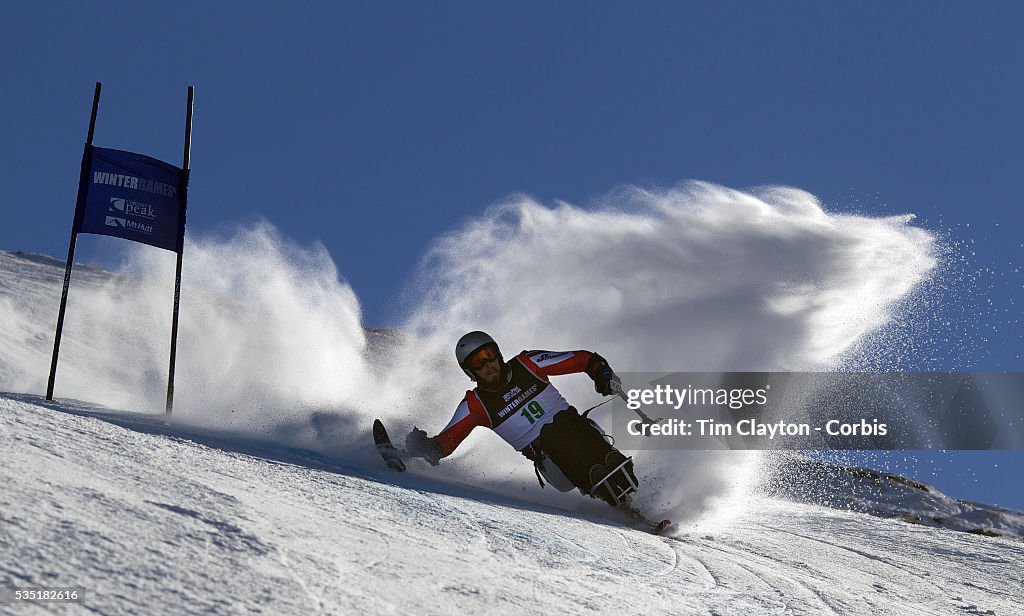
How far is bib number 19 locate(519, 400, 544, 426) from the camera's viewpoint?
8.45 m

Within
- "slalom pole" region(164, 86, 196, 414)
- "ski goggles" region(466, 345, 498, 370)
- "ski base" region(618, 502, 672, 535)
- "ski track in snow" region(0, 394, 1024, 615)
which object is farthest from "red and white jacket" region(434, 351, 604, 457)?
"slalom pole" region(164, 86, 196, 414)

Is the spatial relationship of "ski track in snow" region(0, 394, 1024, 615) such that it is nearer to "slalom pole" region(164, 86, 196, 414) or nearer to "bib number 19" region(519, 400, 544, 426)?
"bib number 19" region(519, 400, 544, 426)

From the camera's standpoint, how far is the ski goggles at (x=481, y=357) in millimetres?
8375

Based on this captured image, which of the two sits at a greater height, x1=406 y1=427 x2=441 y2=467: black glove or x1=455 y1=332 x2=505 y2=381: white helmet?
x1=455 y1=332 x2=505 y2=381: white helmet

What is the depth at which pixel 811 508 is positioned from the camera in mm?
12867

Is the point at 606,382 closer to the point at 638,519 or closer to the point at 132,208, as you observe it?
the point at 638,519

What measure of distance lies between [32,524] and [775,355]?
1107 cm

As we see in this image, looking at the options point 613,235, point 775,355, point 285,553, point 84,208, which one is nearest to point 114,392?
point 84,208

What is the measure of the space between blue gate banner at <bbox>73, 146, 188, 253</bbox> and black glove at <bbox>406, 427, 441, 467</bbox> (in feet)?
11.6

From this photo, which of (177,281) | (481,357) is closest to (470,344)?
(481,357)

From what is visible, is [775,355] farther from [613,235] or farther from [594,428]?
[594,428]

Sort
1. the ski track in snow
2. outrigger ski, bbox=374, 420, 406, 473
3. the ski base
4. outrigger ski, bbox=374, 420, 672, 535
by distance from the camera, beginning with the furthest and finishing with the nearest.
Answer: outrigger ski, bbox=374, 420, 406, 473 < outrigger ski, bbox=374, 420, 672, 535 < the ski base < the ski track in snow

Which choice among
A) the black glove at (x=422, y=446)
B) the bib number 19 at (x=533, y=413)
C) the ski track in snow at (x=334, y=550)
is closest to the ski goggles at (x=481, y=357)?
the bib number 19 at (x=533, y=413)

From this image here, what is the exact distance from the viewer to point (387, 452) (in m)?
8.35
